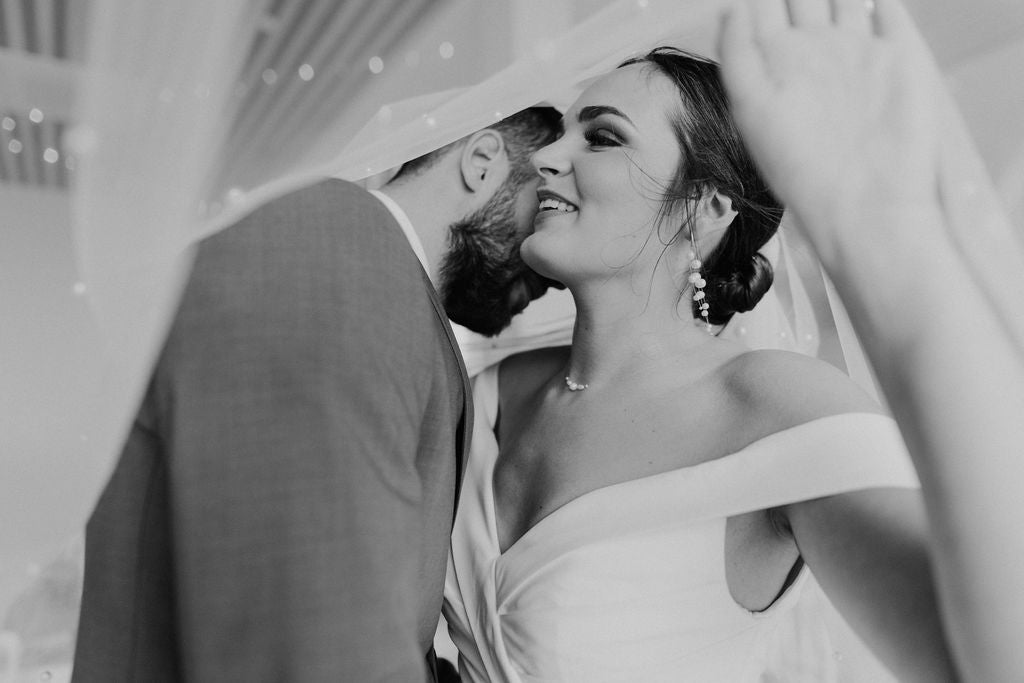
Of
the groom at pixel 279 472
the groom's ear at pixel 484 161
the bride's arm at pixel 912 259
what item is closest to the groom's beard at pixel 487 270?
the groom's ear at pixel 484 161

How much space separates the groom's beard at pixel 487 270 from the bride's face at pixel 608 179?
0.16 feet

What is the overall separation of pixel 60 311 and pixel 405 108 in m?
0.26

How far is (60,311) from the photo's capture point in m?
0.54

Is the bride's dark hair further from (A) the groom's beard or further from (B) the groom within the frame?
(B) the groom

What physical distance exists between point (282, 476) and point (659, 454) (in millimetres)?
464

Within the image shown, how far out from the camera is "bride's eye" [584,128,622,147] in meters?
0.95

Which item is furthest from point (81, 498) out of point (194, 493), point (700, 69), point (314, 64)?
point (700, 69)

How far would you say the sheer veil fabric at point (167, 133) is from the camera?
1.54 feet

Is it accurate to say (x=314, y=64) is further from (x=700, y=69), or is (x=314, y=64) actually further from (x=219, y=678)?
(x=700, y=69)

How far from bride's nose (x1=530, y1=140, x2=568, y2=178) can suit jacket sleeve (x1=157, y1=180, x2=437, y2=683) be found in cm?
41

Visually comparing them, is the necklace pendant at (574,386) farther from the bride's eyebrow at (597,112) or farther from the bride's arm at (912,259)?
the bride's arm at (912,259)

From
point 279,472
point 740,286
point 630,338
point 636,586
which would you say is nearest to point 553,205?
point 630,338

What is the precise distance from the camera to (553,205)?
94 centimetres

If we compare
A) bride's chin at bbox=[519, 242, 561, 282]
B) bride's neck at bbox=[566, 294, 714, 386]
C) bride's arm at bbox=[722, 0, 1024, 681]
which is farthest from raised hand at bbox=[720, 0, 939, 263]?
bride's neck at bbox=[566, 294, 714, 386]
